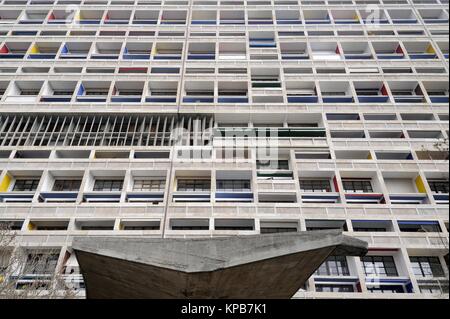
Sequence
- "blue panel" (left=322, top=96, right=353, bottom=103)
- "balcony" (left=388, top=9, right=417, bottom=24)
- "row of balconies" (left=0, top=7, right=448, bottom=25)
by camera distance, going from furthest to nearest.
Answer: "row of balconies" (left=0, top=7, right=448, bottom=25) < "balcony" (left=388, top=9, right=417, bottom=24) < "blue panel" (left=322, top=96, right=353, bottom=103)

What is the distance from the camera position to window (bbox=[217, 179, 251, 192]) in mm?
23234

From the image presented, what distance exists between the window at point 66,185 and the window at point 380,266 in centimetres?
1772

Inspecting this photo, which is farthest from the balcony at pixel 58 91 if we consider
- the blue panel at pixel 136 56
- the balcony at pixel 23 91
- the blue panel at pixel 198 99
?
the blue panel at pixel 198 99

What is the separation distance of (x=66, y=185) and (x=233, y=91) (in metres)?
14.1

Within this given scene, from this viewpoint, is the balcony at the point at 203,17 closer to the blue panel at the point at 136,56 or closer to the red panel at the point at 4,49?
the blue panel at the point at 136,56

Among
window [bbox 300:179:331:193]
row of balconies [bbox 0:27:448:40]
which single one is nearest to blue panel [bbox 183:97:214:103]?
row of balconies [bbox 0:27:448:40]

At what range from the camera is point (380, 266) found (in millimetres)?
19578

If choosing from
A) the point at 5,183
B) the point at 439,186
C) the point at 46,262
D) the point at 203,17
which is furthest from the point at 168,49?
the point at 439,186

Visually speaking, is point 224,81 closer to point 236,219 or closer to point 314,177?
point 314,177

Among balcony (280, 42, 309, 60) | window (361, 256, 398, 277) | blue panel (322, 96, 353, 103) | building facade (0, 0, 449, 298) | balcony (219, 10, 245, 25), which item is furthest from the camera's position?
balcony (219, 10, 245, 25)

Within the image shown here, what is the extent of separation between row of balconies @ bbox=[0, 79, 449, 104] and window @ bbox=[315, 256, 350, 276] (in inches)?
459

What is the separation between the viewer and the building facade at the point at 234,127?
65.8 ft

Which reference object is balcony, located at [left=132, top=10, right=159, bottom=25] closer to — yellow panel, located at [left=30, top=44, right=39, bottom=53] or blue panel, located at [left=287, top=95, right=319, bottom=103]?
yellow panel, located at [left=30, top=44, right=39, bottom=53]
